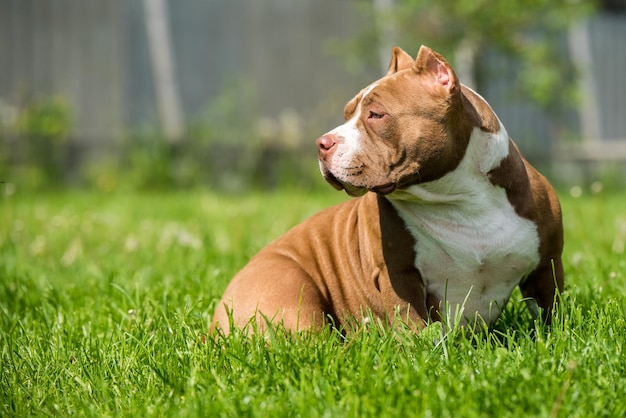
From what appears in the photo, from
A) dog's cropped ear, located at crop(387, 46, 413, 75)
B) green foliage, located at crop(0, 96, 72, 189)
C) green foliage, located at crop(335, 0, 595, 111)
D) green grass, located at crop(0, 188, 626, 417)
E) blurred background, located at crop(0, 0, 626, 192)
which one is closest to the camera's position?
green grass, located at crop(0, 188, 626, 417)

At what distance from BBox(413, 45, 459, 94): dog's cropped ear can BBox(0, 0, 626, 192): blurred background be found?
20.7ft

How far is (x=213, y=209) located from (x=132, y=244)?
7.20ft

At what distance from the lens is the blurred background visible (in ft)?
30.5

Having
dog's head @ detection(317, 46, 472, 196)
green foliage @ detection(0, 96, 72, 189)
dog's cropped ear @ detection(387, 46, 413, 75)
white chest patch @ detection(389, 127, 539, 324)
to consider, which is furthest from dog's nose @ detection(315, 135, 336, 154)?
green foliage @ detection(0, 96, 72, 189)

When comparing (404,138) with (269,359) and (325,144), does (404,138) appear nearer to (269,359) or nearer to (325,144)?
(325,144)

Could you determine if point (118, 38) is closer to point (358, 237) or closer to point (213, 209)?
point (213, 209)

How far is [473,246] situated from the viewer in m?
3.07

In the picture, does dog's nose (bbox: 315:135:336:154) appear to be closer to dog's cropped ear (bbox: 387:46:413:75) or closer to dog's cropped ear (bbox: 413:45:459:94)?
dog's cropped ear (bbox: 413:45:459:94)

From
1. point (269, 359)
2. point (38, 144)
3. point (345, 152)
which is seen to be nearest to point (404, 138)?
point (345, 152)

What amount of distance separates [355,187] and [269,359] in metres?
0.69

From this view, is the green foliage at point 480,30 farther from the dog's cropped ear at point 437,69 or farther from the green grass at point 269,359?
the dog's cropped ear at point 437,69

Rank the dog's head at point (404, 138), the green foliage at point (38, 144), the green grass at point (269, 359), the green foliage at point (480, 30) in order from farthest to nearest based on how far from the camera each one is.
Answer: the green foliage at point (480, 30), the green foliage at point (38, 144), the dog's head at point (404, 138), the green grass at point (269, 359)

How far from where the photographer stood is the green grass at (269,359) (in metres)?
2.35

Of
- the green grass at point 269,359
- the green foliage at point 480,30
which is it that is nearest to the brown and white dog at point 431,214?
the green grass at point 269,359
